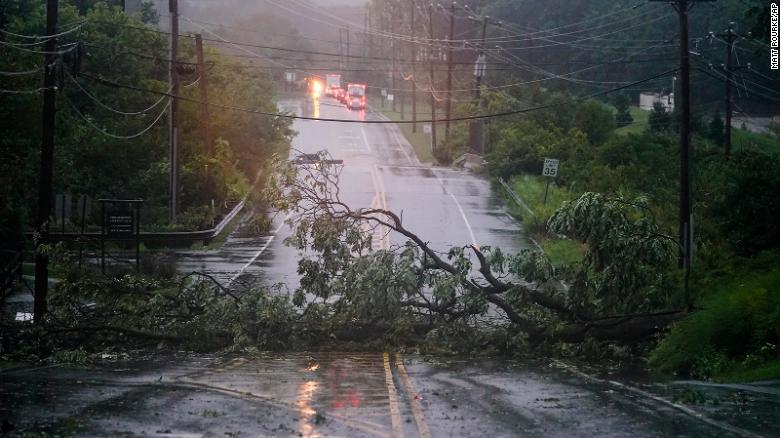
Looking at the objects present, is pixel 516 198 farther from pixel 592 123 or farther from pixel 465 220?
pixel 592 123

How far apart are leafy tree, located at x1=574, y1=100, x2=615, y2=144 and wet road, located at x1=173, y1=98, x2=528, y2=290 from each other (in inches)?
336

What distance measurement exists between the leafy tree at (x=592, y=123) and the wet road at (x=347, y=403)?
4763 centimetres

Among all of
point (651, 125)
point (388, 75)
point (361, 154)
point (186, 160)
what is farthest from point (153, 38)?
point (388, 75)

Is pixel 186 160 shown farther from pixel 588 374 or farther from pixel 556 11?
pixel 556 11

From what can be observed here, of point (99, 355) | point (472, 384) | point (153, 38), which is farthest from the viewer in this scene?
point (153, 38)

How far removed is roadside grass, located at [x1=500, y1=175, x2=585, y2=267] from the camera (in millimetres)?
35156

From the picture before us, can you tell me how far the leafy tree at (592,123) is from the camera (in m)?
63.9

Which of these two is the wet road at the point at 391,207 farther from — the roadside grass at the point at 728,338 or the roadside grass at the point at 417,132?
the roadside grass at the point at 728,338

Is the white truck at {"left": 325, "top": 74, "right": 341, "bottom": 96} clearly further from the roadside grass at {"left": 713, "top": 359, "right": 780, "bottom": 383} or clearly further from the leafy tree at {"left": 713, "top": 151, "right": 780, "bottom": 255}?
the roadside grass at {"left": 713, "top": 359, "right": 780, "bottom": 383}

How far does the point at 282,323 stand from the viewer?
64.0 feet

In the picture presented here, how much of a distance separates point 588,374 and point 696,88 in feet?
234

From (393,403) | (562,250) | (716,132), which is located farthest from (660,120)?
(393,403)

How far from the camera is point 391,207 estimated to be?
4531 cm

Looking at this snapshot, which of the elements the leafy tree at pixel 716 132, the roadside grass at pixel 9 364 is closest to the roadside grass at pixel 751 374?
the roadside grass at pixel 9 364
